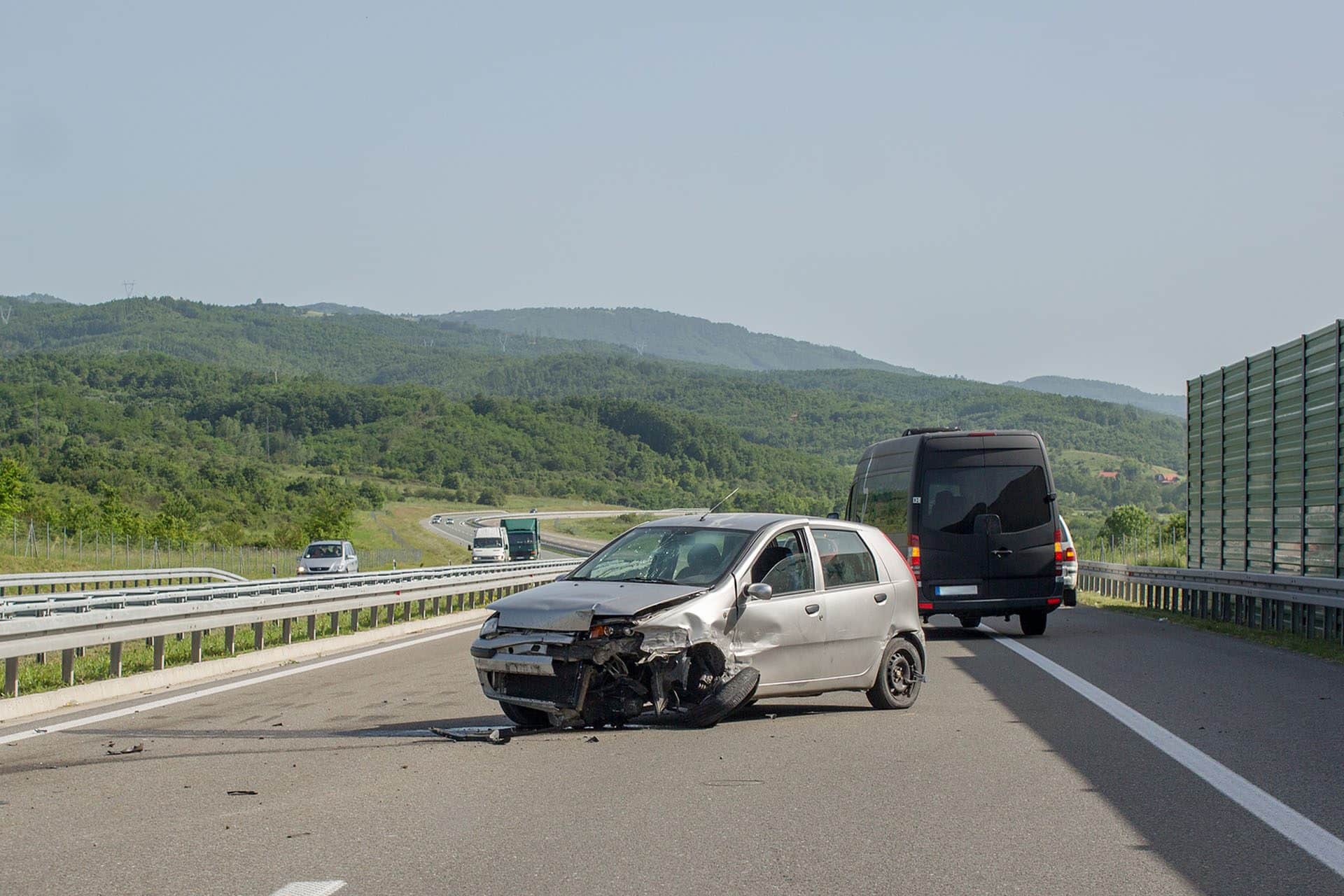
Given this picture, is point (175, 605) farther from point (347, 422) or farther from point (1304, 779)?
point (347, 422)

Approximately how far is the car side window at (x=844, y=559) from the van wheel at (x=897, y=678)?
0.59 m

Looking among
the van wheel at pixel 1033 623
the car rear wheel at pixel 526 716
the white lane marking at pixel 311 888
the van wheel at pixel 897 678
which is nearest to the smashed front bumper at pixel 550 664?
the car rear wheel at pixel 526 716

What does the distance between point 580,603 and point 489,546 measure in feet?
204

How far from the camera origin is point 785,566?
11117 mm

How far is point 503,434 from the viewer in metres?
189

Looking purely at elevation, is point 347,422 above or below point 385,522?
above

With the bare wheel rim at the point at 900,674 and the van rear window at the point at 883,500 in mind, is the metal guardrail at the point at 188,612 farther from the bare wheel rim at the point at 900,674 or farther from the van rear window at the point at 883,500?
the van rear window at the point at 883,500

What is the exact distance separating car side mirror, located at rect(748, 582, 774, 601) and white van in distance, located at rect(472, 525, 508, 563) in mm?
59828

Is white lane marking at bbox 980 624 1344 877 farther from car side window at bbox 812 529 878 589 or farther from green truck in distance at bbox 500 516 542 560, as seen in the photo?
green truck in distance at bbox 500 516 542 560

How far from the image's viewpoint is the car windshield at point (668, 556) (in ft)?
35.3

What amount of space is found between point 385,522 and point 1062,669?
104188mm

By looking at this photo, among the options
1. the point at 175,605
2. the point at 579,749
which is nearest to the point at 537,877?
the point at 579,749

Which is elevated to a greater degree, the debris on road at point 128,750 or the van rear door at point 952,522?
the van rear door at point 952,522

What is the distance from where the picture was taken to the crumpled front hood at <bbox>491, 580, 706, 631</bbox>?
9797 mm
